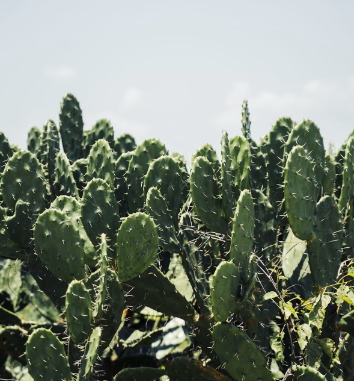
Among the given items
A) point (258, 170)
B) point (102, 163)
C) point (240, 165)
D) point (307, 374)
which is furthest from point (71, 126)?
point (307, 374)

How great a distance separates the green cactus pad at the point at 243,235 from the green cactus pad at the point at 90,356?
81cm

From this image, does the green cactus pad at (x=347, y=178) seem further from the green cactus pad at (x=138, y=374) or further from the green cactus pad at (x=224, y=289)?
the green cactus pad at (x=138, y=374)

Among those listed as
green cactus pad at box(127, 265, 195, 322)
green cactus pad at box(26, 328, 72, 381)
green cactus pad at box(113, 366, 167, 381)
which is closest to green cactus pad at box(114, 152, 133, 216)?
green cactus pad at box(127, 265, 195, 322)

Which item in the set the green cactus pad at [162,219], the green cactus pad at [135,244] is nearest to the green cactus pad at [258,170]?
the green cactus pad at [162,219]

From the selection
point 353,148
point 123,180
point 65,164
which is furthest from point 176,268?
point 353,148

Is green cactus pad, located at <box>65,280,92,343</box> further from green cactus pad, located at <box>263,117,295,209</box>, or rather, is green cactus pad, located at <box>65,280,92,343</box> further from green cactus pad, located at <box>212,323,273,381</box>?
green cactus pad, located at <box>263,117,295,209</box>

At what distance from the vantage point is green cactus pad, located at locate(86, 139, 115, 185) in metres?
3.99

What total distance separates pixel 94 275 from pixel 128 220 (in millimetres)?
369

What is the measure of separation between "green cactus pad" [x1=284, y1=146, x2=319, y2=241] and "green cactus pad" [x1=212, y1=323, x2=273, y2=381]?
0.73m

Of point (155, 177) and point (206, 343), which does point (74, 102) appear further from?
point (206, 343)

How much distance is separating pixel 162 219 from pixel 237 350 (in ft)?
2.78

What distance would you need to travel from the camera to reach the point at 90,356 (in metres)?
2.96

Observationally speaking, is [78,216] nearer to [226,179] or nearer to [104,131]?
[226,179]

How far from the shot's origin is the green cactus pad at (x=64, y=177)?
438cm
